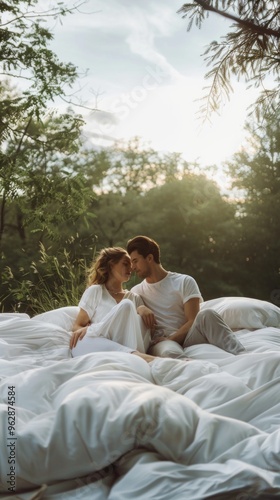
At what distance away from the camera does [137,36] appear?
451cm

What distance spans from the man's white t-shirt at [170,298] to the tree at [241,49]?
1.37 m

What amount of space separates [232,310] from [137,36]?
2.08 m

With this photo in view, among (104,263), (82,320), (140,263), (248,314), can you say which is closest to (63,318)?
(82,320)

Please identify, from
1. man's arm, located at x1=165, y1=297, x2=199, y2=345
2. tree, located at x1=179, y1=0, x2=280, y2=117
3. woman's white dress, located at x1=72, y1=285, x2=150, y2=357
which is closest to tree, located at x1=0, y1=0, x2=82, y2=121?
tree, located at x1=179, y1=0, x2=280, y2=117

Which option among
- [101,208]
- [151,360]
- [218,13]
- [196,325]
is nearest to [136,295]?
[196,325]

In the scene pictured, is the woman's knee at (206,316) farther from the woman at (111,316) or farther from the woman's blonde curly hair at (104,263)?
the woman's blonde curly hair at (104,263)

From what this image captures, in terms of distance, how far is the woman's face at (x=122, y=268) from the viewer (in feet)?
12.3

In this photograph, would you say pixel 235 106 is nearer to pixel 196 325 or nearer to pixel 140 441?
pixel 196 325

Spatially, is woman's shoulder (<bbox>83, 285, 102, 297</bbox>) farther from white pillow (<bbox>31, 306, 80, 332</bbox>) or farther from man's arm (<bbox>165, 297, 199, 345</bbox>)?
man's arm (<bbox>165, 297, 199, 345</bbox>)

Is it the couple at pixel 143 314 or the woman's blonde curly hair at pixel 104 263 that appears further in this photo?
the woman's blonde curly hair at pixel 104 263

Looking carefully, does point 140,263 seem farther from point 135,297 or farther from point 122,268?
point 135,297

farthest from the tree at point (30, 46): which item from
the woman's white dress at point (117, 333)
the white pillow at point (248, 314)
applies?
the woman's white dress at point (117, 333)

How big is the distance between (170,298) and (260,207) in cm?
1058

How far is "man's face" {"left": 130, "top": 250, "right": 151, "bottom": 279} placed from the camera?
3754 mm
